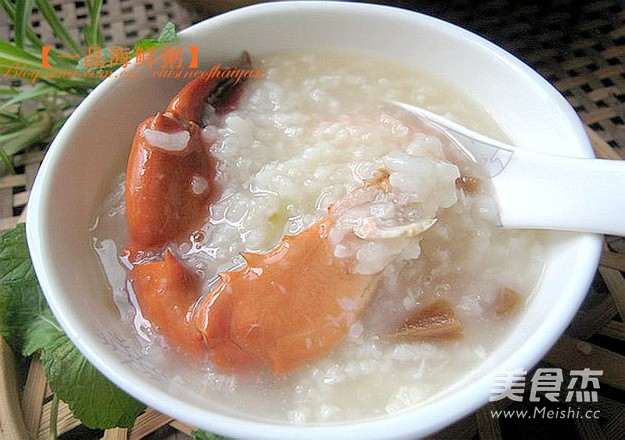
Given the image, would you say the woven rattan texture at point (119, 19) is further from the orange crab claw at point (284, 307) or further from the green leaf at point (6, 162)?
the orange crab claw at point (284, 307)

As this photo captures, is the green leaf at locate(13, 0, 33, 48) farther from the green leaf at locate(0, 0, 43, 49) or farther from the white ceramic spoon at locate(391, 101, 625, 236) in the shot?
the white ceramic spoon at locate(391, 101, 625, 236)

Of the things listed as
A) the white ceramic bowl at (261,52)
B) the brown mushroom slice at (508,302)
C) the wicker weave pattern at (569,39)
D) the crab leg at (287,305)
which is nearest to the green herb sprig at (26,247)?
the white ceramic bowl at (261,52)

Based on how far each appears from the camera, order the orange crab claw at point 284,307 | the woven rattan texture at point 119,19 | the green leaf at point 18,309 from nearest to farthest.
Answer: the orange crab claw at point 284,307 → the green leaf at point 18,309 → the woven rattan texture at point 119,19

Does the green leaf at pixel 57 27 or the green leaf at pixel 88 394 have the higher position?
the green leaf at pixel 57 27

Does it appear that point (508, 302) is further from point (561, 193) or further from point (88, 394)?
point (88, 394)

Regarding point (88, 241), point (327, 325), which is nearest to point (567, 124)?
point (327, 325)

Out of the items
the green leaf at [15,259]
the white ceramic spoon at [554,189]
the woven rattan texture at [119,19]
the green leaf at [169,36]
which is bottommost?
the green leaf at [15,259]

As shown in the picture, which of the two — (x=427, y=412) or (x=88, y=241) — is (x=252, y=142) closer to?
(x=88, y=241)

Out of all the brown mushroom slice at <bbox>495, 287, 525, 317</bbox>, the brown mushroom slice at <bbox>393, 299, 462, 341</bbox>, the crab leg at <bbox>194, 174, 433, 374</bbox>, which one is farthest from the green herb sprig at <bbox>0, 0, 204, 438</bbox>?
the brown mushroom slice at <bbox>495, 287, 525, 317</bbox>
